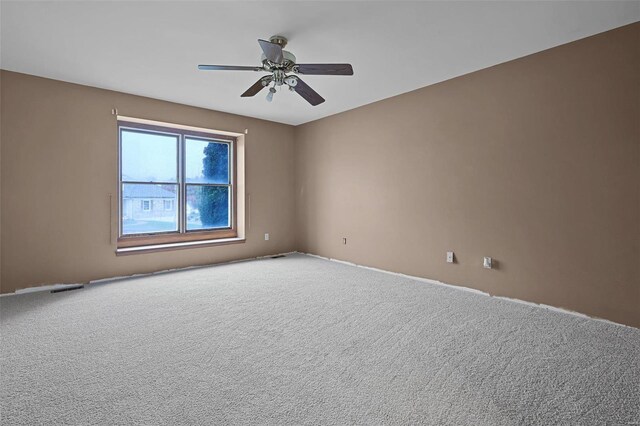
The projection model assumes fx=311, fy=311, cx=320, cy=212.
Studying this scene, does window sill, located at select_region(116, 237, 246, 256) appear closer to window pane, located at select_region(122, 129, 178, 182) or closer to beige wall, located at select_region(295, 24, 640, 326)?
window pane, located at select_region(122, 129, 178, 182)

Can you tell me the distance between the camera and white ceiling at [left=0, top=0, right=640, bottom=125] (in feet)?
7.43

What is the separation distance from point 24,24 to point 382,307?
3800 mm

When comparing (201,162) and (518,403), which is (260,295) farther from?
(201,162)

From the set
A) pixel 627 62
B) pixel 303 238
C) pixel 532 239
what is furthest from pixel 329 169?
pixel 627 62

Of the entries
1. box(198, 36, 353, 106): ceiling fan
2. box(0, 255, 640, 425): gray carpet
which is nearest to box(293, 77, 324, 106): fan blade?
box(198, 36, 353, 106): ceiling fan

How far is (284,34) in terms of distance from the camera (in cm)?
259

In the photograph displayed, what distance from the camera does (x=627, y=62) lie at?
8.13 ft

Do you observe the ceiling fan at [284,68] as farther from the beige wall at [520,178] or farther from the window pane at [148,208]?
the window pane at [148,208]

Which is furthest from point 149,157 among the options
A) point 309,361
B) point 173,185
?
point 309,361

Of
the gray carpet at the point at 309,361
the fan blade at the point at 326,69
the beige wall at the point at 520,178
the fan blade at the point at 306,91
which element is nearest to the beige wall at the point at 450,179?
the beige wall at the point at 520,178

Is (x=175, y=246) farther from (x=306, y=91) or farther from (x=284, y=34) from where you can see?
(x=284, y=34)

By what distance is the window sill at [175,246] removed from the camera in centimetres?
411

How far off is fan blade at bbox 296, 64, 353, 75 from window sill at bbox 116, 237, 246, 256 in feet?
10.4

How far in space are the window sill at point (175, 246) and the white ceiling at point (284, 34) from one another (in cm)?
207
